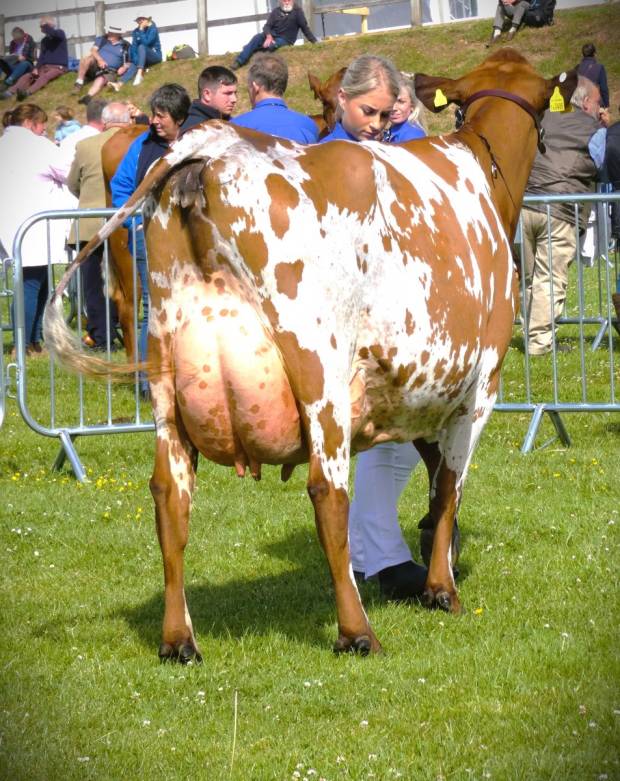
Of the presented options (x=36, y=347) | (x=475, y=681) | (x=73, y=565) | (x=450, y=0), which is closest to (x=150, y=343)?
(x=475, y=681)

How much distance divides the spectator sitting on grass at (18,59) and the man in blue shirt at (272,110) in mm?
25220

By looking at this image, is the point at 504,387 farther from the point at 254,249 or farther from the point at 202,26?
the point at 202,26

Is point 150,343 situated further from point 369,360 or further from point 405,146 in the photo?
point 405,146

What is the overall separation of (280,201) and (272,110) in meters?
4.25

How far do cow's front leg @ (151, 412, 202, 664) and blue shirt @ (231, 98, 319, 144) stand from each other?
3.95m

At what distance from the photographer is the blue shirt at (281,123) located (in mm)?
→ 8878

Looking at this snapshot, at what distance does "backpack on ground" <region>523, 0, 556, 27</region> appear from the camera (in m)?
29.8

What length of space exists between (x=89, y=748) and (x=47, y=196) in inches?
417

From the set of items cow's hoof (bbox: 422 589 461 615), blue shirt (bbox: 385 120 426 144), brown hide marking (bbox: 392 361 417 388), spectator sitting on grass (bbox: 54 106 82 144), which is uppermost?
spectator sitting on grass (bbox: 54 106 82 144)

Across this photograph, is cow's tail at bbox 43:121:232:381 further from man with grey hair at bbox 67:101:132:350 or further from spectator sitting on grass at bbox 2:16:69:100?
spectator sitting on grass at bbox 2:16:69:100

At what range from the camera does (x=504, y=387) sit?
11.4 metres

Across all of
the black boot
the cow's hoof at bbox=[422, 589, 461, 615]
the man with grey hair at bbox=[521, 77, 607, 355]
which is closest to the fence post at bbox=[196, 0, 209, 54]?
the man with grey hair at bbox=[521, 77, 607, 355]

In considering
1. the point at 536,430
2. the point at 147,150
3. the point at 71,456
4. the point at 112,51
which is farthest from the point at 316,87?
the point at 112,51

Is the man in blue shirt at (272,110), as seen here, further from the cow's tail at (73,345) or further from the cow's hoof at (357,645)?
the cow's hoof at (357,645)
